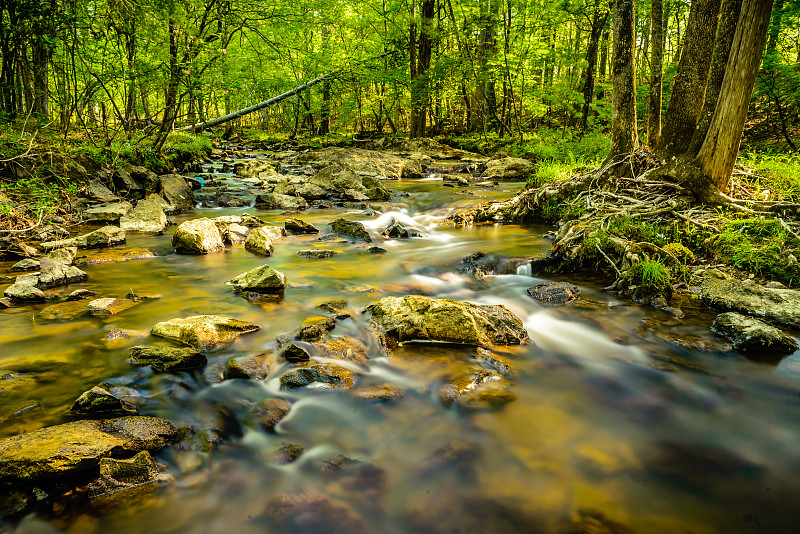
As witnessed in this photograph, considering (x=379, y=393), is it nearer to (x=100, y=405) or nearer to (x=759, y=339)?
(x=100, y=405)

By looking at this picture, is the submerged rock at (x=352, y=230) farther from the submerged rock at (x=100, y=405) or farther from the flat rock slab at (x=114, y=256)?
the submerged rock at (x=100, y=405)

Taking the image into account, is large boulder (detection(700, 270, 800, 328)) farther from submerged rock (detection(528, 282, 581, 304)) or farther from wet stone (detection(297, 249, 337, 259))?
wet stone (detection(297, 249, 337, 259))

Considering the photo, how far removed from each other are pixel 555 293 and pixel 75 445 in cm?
454

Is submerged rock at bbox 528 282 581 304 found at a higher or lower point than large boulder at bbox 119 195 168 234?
lower

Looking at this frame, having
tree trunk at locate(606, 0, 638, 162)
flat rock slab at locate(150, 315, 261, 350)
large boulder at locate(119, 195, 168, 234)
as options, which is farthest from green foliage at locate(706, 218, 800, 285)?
large boulder at locate(119, 195, 168, 234)

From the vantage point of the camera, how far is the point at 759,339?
3496 millimetres

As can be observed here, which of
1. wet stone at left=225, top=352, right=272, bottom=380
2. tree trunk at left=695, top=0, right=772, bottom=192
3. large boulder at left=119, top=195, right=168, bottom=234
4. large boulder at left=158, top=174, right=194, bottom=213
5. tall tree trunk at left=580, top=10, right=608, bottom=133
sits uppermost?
tall tree trunk at left=580, top=10, right=608, bottom=133

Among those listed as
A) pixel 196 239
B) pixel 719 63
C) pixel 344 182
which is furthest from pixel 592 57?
pixel 196 239

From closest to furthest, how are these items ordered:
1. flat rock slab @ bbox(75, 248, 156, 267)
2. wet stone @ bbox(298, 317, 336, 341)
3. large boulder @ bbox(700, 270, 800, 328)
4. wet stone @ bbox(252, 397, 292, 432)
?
wet stone @ bbox(252, 397, 292, 432) → wet stone @ bbox(298, 317, 336, 341) → large boulder @ bbox(700, 270, 800, 328) → flat rock slab @ bbox(75, 248, 156, 267)

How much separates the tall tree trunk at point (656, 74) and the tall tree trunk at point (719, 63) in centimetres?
257

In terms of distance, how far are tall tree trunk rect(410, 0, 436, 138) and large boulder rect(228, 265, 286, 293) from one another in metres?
16.3

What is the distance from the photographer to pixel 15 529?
1.87 meters

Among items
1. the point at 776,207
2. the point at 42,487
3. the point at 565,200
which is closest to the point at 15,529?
the point at 42,487

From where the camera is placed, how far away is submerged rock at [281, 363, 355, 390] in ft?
10.1
